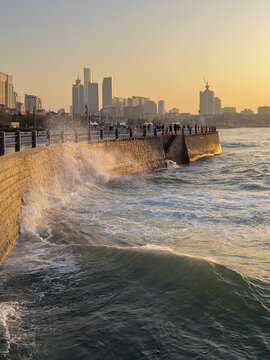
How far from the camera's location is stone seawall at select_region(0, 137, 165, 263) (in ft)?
31.0

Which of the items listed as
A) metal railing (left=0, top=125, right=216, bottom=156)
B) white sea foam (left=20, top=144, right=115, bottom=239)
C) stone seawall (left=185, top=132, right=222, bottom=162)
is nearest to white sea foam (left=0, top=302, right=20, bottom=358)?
white sea foam (left=20, top=144, right=115, bottom=239)

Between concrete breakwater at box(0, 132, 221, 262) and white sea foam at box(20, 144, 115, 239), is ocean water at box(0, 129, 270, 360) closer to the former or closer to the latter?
white sea foam at box(20, 144, 115, 239)

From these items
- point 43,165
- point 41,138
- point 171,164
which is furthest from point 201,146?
point 43,165

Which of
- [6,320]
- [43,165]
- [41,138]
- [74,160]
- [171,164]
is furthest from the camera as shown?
[171,164]

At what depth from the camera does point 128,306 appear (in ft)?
20.8

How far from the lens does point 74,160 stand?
1950 cm

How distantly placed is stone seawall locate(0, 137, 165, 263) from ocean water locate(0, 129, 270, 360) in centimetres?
48

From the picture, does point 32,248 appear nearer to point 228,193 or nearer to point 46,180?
point 46,180

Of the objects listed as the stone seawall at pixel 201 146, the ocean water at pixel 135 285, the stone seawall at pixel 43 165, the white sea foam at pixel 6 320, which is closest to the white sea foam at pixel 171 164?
the stone seawall at pixel 43 165

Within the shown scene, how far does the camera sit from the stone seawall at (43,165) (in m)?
9.45

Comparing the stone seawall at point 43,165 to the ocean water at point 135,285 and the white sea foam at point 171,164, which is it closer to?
the ocean water at point 135,285

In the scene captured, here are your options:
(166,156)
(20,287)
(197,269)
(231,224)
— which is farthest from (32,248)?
(166,156)

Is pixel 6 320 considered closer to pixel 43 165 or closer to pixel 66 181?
pixel 43 165

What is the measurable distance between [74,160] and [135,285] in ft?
42.6
